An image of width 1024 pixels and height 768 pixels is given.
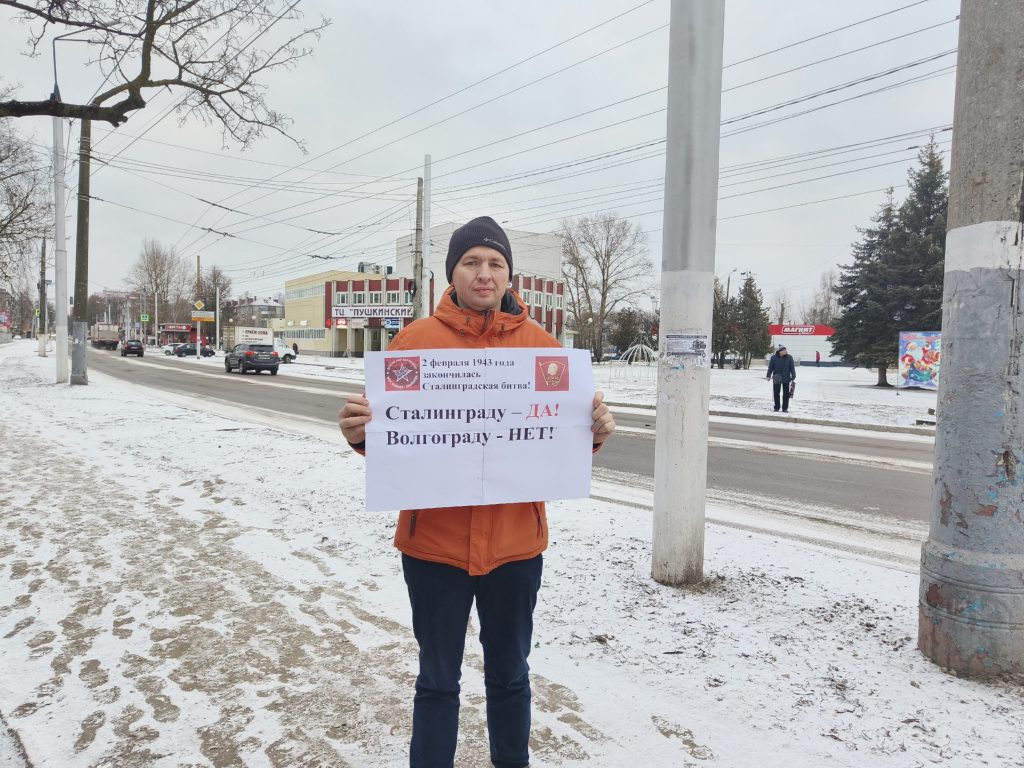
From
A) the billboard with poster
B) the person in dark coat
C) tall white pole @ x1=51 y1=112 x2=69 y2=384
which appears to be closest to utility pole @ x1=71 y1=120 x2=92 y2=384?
tall white pole @ x1=51 y1=112 x2=69 y2=384

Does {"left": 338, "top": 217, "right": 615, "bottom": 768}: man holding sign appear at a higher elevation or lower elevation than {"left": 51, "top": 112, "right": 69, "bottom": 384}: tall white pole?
lower

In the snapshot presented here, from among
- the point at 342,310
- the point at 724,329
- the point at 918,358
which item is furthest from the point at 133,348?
the point at 918,358

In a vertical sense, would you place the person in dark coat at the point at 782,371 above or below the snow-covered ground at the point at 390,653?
above

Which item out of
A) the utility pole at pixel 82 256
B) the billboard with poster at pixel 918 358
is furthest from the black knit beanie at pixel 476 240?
the billboard with poster at pixel 918 358

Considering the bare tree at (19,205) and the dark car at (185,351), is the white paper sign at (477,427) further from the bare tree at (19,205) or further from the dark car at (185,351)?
the dark car at (185,351)

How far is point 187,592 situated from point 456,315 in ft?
9.89

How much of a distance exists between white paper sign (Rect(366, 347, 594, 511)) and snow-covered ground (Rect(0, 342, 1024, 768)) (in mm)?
1093

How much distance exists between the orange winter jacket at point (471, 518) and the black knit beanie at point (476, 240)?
0.47ft

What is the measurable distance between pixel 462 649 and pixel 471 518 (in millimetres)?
440

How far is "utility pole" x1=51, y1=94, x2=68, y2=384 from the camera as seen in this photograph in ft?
63.8

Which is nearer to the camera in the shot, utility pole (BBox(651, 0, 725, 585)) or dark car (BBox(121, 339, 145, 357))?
utility pole (BBox(651, 0, 725, 585))

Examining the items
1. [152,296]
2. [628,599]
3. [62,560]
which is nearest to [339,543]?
[62,560]

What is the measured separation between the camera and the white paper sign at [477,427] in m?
2.17

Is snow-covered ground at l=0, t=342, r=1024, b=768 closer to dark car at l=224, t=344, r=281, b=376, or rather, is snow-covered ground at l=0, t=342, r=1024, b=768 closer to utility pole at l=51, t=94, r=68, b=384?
utility pole at l=51, t=94, r=68, b=384
